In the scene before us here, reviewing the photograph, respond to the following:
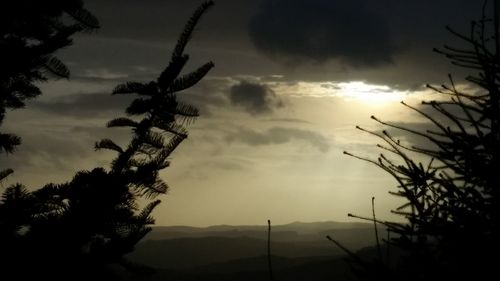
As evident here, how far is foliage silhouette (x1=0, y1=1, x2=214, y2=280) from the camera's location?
301 centimetres

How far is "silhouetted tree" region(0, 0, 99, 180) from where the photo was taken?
357 cm

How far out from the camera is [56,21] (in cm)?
503

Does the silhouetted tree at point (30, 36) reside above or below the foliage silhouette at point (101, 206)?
above

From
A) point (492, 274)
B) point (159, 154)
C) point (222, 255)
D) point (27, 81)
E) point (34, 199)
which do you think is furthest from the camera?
point (222, 255)

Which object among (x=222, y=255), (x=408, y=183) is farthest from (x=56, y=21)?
(x=222, y=255)

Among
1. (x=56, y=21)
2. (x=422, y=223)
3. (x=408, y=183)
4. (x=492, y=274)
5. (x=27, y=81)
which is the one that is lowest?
(x=492, y=274)

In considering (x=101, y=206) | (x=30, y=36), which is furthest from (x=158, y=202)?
(x=30, y=36)

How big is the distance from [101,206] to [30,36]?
8.03 feet

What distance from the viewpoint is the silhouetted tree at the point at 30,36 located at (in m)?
3.57

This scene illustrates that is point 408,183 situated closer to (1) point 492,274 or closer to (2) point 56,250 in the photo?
(1) point 492,274

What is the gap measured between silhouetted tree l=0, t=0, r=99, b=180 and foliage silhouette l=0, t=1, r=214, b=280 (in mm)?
124

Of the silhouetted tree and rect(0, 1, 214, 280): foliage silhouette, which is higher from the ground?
the silhouetted tree

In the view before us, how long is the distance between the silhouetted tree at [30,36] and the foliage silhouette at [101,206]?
4.9 inches

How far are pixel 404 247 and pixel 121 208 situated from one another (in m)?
1.80
